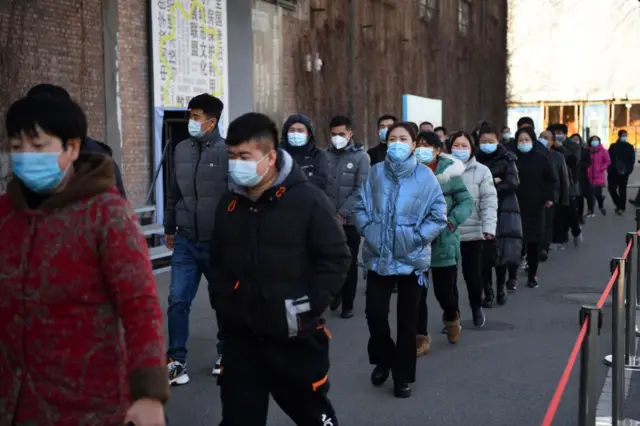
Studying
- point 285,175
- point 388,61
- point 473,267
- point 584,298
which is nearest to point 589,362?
point 285,175

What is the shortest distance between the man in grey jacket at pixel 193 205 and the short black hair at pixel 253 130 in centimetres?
240

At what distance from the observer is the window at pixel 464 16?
3269 cm

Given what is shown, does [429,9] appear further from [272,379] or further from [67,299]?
[67,299]

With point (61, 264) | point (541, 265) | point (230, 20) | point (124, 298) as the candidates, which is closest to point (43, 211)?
point (61, 264)

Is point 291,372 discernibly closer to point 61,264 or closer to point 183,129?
point 61,264

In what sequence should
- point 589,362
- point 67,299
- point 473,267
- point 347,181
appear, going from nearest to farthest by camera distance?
point 67,299, point 589,362, point 473,267, point 347,181

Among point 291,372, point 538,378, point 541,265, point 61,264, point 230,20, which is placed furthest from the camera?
point 230,20

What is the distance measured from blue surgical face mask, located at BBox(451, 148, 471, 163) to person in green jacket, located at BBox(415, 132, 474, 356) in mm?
776

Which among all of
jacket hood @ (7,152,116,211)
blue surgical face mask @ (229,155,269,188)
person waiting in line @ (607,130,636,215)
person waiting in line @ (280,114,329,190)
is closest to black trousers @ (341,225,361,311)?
person waiting in line @ (280,114,329,190)

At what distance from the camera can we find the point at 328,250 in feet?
12.9

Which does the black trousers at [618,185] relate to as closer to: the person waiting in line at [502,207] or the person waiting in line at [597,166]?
the person waiting in line at [597,166]

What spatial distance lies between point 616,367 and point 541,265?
756 cm

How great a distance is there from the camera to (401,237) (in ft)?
A: 19.8

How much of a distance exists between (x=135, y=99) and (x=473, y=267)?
6.35 meters
